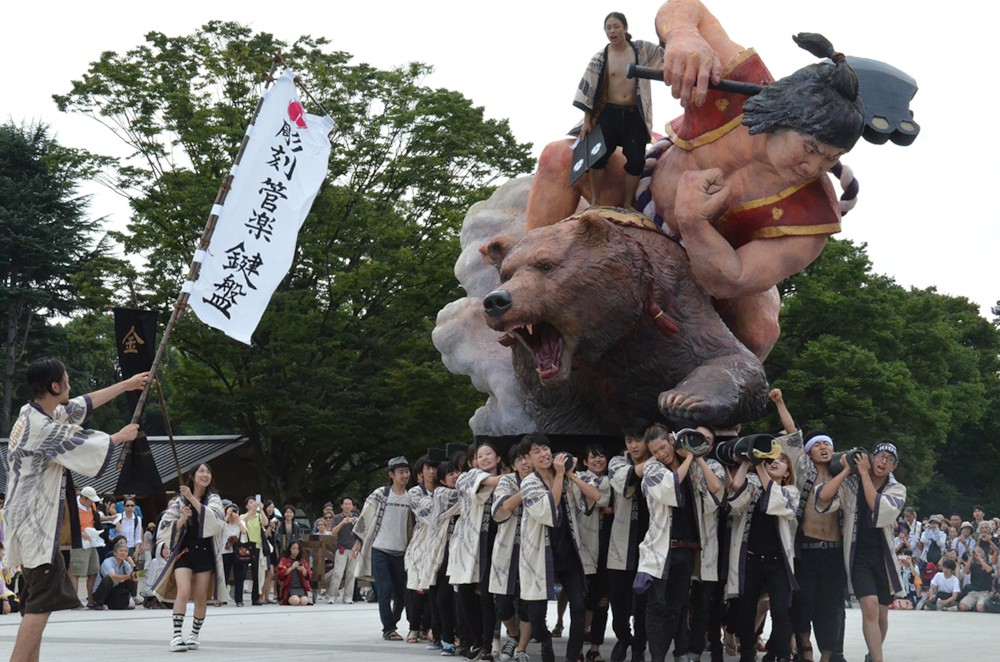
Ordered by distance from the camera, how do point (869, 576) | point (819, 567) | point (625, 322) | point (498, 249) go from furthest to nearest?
point (498, 249) < point (625, 322) < point (819, 567) < point (869, 576)

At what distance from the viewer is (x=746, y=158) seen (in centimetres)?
911

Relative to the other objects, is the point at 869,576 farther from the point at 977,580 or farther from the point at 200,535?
the point at 977,580

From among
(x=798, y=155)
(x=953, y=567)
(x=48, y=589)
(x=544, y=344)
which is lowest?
(x=48, y=589)

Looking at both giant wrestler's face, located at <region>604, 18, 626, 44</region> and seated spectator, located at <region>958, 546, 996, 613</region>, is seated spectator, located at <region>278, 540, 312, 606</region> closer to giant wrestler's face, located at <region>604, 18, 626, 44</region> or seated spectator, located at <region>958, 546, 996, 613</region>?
seated spectator, located at <region>958, 546, 996, 613</region>

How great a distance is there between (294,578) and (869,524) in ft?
36.2

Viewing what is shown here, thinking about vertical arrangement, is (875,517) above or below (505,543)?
above

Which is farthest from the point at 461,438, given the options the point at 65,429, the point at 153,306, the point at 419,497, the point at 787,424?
the point at 65,429

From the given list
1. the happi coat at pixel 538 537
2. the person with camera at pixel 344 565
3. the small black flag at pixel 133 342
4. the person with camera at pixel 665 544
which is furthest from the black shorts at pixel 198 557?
the person with camera at pixel 344 565

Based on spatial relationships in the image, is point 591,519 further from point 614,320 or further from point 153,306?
point 153,306

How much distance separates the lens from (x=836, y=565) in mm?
8625

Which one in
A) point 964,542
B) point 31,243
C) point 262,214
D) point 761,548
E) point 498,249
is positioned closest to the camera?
point 761,548

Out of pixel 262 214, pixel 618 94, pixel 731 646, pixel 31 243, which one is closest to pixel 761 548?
pixel 731 646

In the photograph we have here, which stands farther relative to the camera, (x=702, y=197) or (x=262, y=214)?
(x=262, y=214)

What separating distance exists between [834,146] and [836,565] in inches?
108
